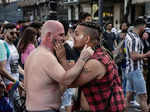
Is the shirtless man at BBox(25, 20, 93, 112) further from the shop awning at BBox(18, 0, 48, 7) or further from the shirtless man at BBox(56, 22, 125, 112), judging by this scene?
the shop awning at BBox(18, 0, 48, 7)

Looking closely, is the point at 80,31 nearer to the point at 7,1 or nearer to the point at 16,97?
the point at 16,97

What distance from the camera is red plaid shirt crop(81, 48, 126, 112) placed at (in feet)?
9.38

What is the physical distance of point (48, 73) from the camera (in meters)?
2.82

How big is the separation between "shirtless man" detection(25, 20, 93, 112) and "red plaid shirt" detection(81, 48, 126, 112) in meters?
0.20

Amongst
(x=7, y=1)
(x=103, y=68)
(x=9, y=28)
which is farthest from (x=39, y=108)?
Result: (x=7, y=1)

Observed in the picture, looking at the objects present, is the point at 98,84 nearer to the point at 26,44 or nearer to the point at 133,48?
the point at 133,48

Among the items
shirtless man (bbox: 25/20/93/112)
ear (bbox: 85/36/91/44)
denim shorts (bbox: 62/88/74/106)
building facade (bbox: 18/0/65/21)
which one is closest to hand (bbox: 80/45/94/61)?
shirtless man (bbox: 25/20/93/112)

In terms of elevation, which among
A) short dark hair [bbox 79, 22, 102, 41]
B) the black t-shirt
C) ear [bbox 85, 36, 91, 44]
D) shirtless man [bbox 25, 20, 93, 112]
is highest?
short dark hair [bbox 79, 22, 102, 41]

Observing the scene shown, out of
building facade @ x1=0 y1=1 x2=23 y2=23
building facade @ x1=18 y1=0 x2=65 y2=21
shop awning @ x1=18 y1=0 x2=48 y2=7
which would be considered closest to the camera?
building facade @ x1=18 y1=0 x2=65 y2=21

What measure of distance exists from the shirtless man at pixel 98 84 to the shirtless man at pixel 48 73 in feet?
0.33

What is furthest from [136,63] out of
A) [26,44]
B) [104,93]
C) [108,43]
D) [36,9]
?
[36,9]

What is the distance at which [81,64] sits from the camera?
9.11 feet

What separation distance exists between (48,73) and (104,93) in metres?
0.59

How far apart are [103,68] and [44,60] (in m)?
0.59
